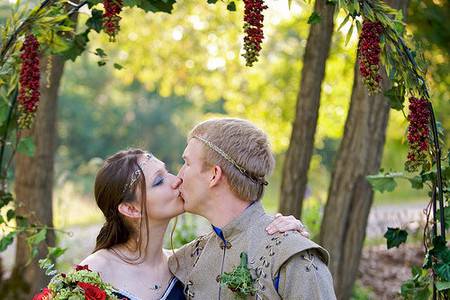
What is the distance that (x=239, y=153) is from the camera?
2859 millimetres

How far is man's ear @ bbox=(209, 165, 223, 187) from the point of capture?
288cm

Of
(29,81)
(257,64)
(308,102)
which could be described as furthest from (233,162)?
(257,64)

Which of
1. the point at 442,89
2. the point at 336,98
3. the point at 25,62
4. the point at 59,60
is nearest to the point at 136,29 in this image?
the point at 336,98

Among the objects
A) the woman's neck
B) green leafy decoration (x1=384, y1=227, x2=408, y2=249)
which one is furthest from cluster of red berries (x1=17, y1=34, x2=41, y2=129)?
green leafy decoration (x1=384, y1=227, x2=408, y2=249)

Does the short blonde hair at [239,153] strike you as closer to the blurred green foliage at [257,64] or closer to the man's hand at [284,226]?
the man's hand at [284,226]

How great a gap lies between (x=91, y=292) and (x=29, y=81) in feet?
3.41

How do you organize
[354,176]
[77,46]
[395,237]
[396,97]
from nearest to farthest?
[396,97] → [395,237] → [77,46] → [354,176]

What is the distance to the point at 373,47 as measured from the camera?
2771 millimetres

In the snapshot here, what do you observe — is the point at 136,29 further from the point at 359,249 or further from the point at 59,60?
the point at 359,249

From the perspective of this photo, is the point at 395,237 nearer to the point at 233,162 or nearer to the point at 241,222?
the point at 241,222

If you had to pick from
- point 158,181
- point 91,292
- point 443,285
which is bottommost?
point 91,292

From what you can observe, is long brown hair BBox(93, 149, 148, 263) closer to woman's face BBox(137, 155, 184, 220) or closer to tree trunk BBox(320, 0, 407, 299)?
woman's face BBox(137, 155, 184, 220)

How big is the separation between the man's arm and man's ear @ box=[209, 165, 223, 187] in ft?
1.38

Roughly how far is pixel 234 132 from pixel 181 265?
0.71m
